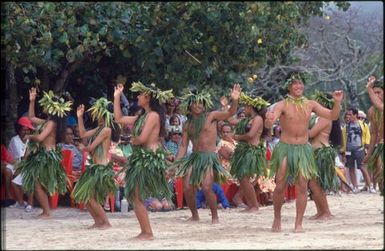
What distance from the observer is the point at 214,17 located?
12.4 meters

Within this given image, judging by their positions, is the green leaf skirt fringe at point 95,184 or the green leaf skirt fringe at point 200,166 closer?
the green leaf skirt fringe at point 95,184

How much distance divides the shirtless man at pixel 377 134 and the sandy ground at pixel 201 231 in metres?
0.60

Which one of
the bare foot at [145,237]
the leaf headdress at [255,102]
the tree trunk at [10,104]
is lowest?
the bare foot at [145,237]

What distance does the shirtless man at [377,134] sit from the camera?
392 inches

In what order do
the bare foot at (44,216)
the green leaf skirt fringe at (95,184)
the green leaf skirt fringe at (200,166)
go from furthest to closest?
the bare foot at (44,216)
the green leaf skirt fringe at (200,166)
the green leaf skirt fringe at (95,184)

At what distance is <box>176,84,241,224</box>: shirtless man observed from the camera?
34.3 ft

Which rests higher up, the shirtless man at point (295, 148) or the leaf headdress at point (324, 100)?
the leaf headdress at point (324, 100)

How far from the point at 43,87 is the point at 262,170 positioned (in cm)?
348

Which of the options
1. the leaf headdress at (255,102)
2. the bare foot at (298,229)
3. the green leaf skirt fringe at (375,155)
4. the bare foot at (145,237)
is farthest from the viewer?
the leaf headdress at (255,102)

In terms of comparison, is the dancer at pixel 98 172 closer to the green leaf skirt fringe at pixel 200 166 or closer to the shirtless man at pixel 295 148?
the green leaf skirt fringe at pixel 200 166

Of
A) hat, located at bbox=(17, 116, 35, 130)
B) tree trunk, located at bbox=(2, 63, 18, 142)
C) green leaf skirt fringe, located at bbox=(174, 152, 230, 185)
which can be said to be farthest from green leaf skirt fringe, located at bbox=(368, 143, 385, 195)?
tree trunk, located at bbox=(2, 63, 18, 142)

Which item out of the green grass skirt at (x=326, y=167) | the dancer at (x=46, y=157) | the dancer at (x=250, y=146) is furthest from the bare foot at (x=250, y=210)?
the dancer at (x=46, y=157)

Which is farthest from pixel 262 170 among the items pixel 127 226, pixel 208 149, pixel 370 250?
pixel 370 250

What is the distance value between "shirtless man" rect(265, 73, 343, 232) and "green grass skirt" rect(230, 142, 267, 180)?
213 centimetres
